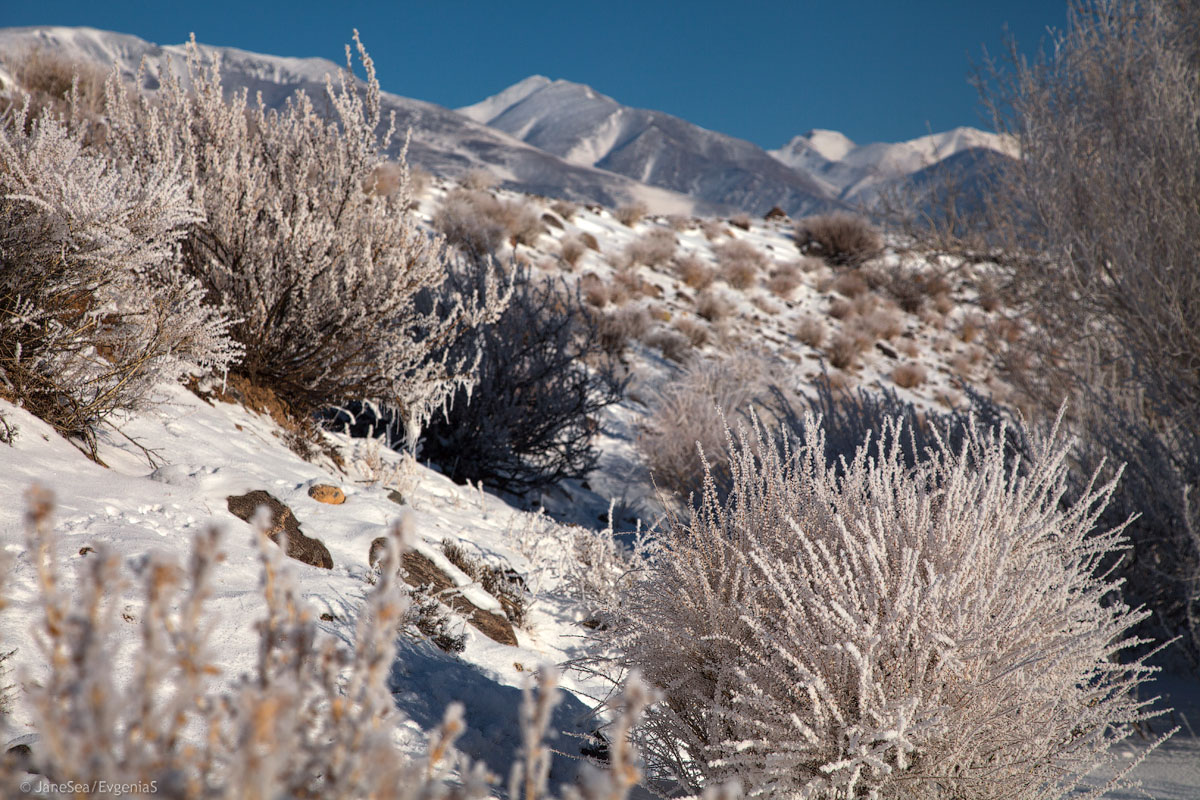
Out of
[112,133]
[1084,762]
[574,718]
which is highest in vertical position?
[112,133]

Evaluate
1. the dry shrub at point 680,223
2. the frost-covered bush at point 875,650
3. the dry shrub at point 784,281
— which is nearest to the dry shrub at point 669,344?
the dry shrub at point 784,281

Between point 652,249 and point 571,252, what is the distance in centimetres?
194

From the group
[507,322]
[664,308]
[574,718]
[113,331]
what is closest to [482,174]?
[664,308]

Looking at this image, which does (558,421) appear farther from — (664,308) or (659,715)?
(664,308)

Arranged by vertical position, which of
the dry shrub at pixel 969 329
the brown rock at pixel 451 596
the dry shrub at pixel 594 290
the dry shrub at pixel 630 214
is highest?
the dry shrub at pixel 630 214

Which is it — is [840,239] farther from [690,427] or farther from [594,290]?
[690,427]

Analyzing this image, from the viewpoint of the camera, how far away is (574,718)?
204cm

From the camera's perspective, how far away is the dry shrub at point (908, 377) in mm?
10242

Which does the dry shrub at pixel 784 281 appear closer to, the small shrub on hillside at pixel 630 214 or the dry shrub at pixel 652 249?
the dry shrub at pixel 652 249

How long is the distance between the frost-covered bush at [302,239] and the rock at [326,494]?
937 mm

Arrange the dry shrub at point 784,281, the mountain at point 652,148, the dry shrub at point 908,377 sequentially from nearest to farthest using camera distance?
1. the dry shrub at point 908,377
2. the dry shrub at point 784,281
3. the mountain at point 652,148

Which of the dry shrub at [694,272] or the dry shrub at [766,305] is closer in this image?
the dry shrub at [766,305]

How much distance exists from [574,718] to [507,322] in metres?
3.26

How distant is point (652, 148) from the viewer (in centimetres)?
13412
